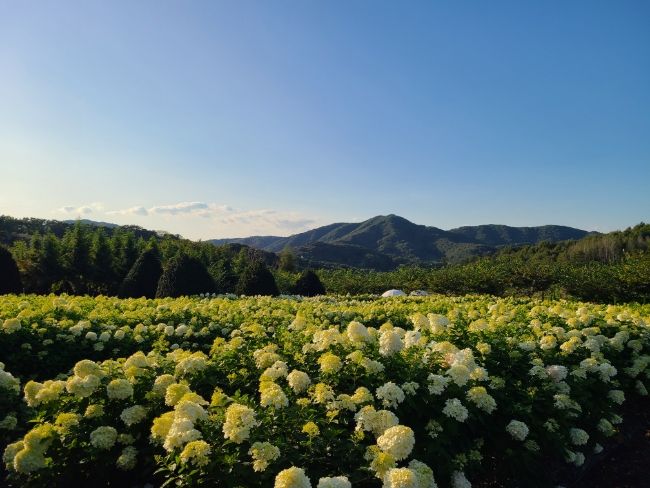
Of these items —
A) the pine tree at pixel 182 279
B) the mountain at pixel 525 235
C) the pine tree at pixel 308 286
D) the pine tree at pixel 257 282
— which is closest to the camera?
the pine tree at pixel 182 279

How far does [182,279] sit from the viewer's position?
52.4ft

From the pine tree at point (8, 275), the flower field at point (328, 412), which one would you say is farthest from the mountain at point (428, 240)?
the flower field at point (328, 412)

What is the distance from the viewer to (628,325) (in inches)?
253

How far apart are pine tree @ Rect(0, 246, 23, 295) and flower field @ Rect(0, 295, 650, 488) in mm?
14260

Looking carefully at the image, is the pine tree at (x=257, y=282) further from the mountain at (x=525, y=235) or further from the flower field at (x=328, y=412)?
the mountain at (x=525, y=235)

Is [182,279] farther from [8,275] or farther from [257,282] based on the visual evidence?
[8,275]

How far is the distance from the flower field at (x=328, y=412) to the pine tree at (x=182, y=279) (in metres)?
10.4

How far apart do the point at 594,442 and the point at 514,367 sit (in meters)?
1.27

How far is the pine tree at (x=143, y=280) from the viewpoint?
57.8ft

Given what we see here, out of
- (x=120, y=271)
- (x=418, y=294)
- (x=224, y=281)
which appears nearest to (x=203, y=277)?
(x=224, y=281)

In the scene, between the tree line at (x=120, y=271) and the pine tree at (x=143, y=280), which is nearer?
the tree line at (x=120, y=271)

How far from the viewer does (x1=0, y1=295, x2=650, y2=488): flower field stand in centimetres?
253

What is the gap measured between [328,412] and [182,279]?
1415cm

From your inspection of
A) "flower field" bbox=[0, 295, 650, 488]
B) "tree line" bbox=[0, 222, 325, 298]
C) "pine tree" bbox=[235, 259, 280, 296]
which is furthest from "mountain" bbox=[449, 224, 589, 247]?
"flower field" bbox=[0, 295, 650, 488]
